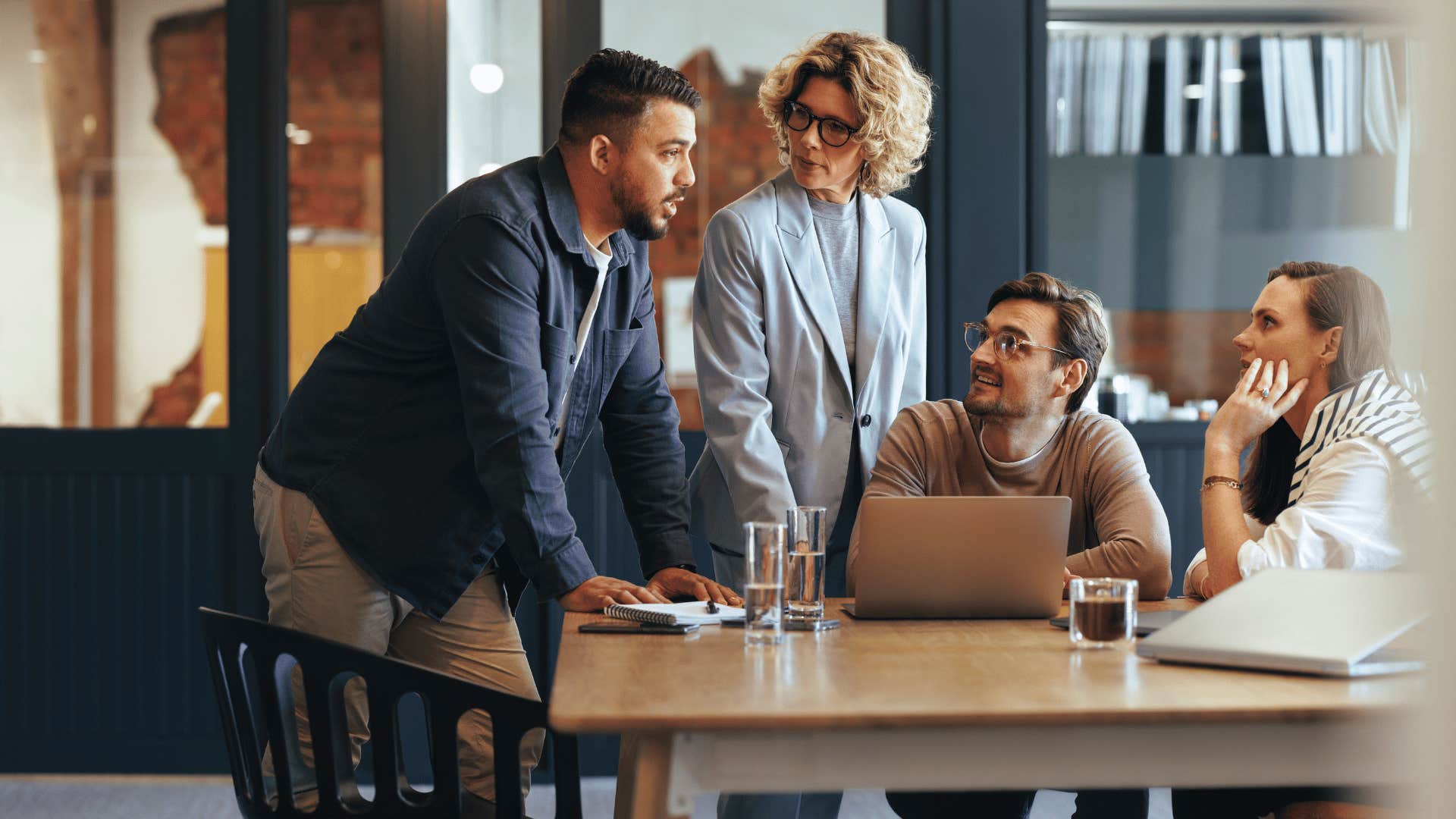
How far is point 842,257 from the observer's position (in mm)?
2291

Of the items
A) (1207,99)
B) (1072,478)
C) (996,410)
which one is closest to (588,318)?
(996,410)

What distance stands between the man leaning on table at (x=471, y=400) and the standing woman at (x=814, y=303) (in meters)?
0.21

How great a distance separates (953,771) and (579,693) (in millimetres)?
325

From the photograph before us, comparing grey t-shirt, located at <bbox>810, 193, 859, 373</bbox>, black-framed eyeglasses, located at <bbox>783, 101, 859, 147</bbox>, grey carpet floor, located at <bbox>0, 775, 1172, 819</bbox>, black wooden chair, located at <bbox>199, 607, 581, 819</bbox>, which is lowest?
grey carpet floor, located at <bbox>0, 775, 1172, 819</bbox>

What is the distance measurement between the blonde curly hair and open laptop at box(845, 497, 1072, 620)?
0.82 metres

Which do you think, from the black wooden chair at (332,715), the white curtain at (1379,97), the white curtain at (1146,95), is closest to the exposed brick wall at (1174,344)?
the white curtain at (1146,95)

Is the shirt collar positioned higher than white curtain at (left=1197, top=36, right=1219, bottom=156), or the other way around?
white curtain at (left=1197, top=36, right=1219, bottom=156)

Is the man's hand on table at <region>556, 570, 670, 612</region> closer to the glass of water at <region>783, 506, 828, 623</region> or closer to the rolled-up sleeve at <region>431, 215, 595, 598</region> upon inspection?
the rolled-up sleeve at <region>431, 215, 595, 598</region>

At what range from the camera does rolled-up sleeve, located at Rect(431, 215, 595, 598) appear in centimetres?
173

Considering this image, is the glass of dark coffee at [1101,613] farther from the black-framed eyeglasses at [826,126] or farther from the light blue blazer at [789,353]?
the black-framed eyeglasses at [826,126]

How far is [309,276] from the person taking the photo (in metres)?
3.49

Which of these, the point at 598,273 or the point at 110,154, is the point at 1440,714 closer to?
the point at 598,273

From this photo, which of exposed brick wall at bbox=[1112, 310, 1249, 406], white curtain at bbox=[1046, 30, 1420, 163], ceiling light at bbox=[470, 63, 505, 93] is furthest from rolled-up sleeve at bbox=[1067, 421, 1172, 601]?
ceiling light at bbox=[470, 63, 505, 93]

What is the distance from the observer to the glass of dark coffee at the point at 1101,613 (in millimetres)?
1396
